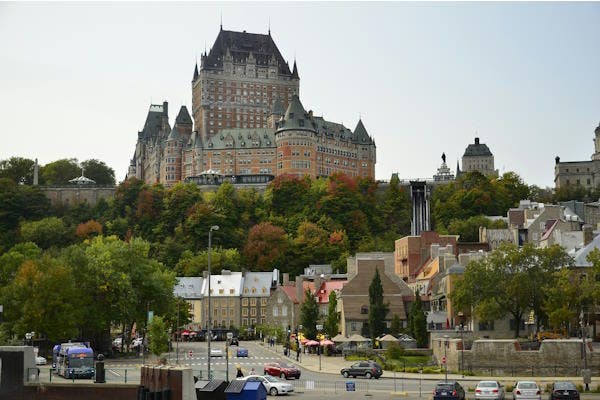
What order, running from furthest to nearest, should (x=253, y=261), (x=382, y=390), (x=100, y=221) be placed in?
(x=100, y=221) → (x=253, y=261) → (x=382, y=390)

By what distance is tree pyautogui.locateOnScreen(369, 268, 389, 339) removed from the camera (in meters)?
100

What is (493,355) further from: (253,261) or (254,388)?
(253,261)

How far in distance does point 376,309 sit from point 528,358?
32335 mm

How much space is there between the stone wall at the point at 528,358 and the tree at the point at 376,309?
29.7m

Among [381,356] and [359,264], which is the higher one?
[359,264]

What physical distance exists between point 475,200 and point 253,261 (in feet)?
138

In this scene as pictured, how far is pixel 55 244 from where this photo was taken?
18512cm

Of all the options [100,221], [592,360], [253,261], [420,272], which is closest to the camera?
[592,360]

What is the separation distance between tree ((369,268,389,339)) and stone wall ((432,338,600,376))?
29.7 metres

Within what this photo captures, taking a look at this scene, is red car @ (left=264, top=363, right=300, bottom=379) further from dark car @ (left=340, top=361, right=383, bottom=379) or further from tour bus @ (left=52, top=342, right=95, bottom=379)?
tour bus @ (left=52, top=342, right=95, bottom=379)

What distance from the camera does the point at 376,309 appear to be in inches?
3942

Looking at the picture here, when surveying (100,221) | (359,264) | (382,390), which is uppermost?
(100,221)

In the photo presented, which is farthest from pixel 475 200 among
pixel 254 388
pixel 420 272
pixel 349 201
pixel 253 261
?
pixel 254 388

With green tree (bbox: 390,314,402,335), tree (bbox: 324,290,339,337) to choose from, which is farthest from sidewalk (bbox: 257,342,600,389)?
tree (bbox: 324,290,339,337)
